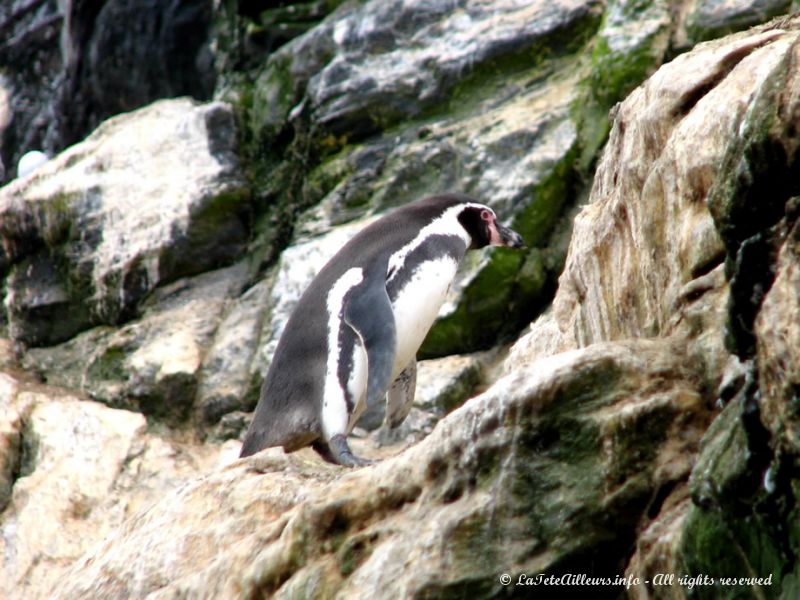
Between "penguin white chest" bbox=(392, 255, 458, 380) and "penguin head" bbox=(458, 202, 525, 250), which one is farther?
"penguin head" bbox=(458, 202, 525, 250)

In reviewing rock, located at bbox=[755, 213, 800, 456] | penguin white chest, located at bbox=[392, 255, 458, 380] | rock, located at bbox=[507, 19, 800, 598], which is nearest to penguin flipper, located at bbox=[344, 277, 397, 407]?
penguin white chest, located at bbox=[392, 255, 458, 380]

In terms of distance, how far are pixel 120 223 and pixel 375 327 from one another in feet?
10.8

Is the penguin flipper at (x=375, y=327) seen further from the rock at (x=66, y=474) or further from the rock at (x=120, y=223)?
the rock at (x=120, y=223)

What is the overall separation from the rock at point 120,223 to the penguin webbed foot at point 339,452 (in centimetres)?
298

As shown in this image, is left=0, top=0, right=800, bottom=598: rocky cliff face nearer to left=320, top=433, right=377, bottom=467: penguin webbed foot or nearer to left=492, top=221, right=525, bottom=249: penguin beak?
left=320, top=433, right=377, bottom=467: penguin webbed foot

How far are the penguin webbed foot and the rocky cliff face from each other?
14 centimetres

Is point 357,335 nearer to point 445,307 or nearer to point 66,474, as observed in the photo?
point 445,307

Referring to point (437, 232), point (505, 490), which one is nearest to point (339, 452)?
point (437, 232)

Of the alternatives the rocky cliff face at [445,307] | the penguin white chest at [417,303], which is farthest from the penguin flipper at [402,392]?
the rocky cliff face at [445,307]

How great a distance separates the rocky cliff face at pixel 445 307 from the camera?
7.07 ft

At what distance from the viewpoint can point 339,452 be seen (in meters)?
4.23

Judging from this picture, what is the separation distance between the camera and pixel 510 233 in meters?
5.55

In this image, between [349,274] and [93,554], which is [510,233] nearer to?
[349,274]

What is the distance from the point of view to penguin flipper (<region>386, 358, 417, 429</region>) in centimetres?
520
